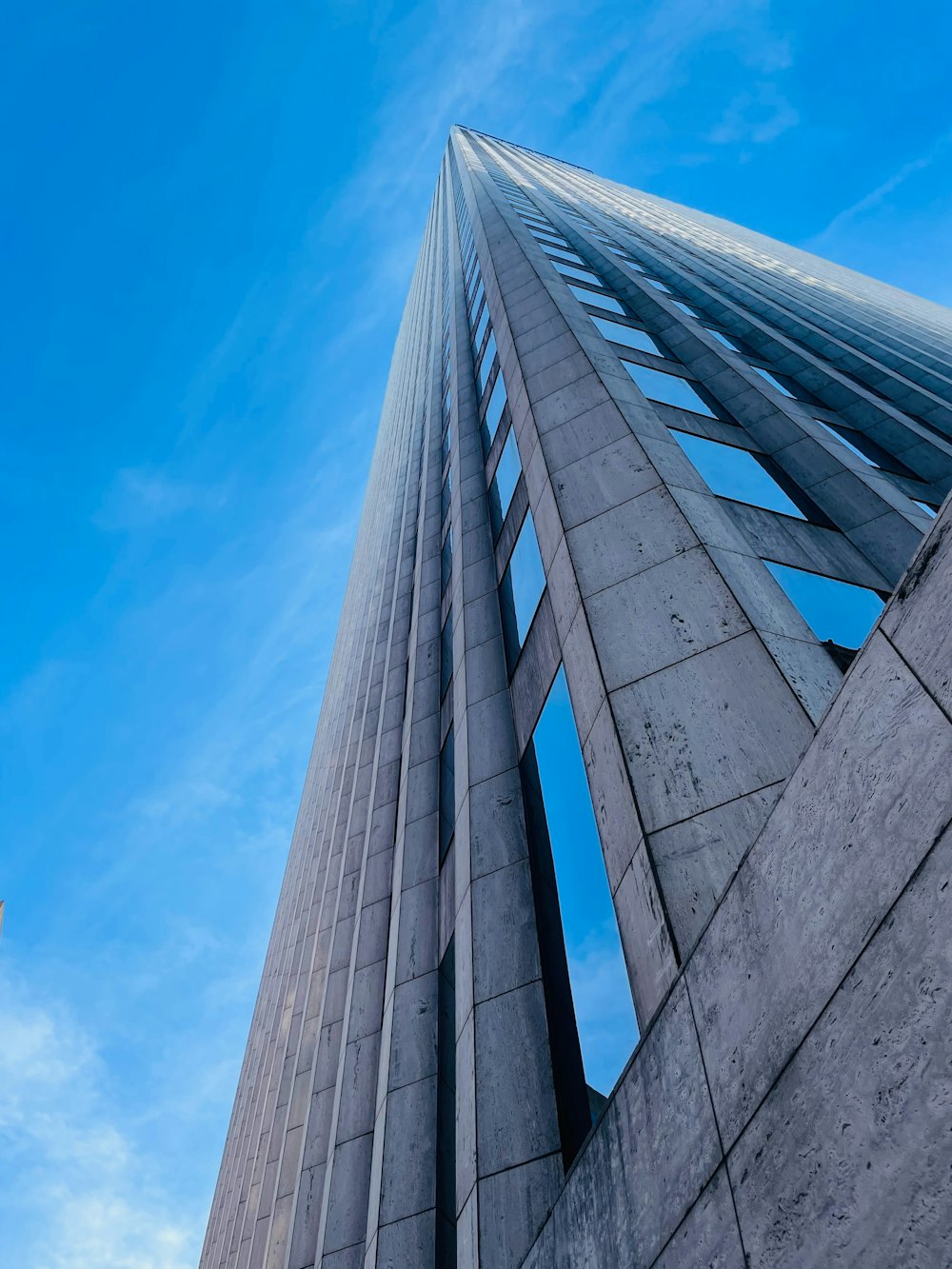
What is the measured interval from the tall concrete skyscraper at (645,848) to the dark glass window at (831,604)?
0.08 metres

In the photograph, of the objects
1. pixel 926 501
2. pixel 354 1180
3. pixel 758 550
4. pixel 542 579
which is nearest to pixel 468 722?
pixel 542 579

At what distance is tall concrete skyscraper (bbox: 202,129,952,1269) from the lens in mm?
4039

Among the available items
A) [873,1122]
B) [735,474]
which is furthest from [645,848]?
[735,474]

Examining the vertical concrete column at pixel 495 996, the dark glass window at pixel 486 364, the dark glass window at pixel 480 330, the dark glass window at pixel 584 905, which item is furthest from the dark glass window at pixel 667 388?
the dark glass window at pixel 480 330

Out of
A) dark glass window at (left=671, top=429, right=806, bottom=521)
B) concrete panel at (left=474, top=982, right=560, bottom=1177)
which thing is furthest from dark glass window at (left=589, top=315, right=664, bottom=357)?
concrete panel at (left=474, top=982, right=560, bottom=1177)

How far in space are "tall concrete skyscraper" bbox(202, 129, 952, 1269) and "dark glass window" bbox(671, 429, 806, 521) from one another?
0.10 meters

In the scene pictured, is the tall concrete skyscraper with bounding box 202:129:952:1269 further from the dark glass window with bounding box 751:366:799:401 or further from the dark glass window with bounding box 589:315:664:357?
the dark glass window with bounding box 589:315:664:357

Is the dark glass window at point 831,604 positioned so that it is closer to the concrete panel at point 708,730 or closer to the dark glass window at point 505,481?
the concrete panel at point 708,730

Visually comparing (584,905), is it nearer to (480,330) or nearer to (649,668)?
(649,668)

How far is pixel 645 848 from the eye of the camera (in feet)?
24.6

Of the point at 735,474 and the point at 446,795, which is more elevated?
the point at 735,474

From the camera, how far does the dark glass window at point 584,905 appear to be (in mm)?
8242

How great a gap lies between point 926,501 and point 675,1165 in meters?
15.9

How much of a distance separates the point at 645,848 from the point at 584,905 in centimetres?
233
